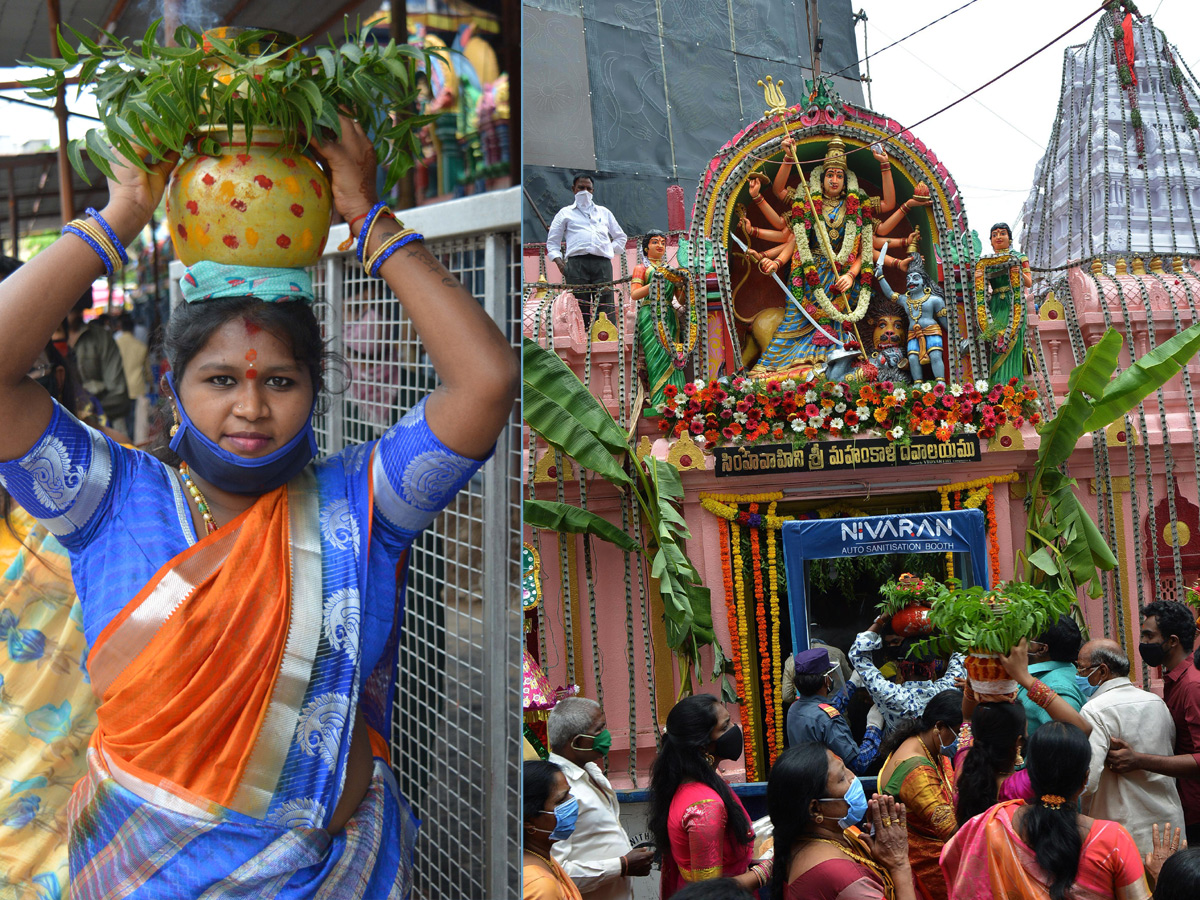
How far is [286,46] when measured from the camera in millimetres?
1568

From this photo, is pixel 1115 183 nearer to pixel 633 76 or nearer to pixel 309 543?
pixel 633 76

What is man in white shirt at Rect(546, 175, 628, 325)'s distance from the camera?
2.54m

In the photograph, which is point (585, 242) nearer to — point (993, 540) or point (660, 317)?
point (660, 317)

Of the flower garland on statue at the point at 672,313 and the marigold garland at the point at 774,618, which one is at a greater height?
the flower garland on statue at the point at 672,313

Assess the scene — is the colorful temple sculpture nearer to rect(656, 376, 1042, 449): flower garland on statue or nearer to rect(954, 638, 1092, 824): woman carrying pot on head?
rect(656, 376, 1042, 449): flower garland on statue

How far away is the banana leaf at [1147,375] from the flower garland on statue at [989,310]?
1.23 ft

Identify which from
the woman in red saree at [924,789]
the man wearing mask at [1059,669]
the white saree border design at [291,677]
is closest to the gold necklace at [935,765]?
the woman in red saree at [924,789]

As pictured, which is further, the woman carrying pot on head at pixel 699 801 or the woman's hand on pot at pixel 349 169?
the woman carrying pot on head at pixel 699 801

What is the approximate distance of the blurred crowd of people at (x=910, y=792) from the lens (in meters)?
2.42

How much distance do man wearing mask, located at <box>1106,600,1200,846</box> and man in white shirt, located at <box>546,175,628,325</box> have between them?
7.35ft

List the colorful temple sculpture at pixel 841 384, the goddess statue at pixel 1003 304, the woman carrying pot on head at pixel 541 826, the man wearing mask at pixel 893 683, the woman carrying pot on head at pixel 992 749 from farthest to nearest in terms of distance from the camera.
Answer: the goddess statue at pixel 1003 304 < the man wearing mask at pixel 893 683 < the woman carrying pot on head at pixel 992 749 < the colorful temple sculpture at pixel 841 384 < the woman carrying pot on head at pixel 541 826

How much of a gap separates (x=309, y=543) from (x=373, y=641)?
0.18m

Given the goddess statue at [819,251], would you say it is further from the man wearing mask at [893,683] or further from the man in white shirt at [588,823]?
the man in white shirt at [588,823]

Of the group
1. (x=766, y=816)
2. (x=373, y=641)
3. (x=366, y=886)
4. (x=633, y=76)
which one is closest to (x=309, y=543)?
(x=373, y=641)
